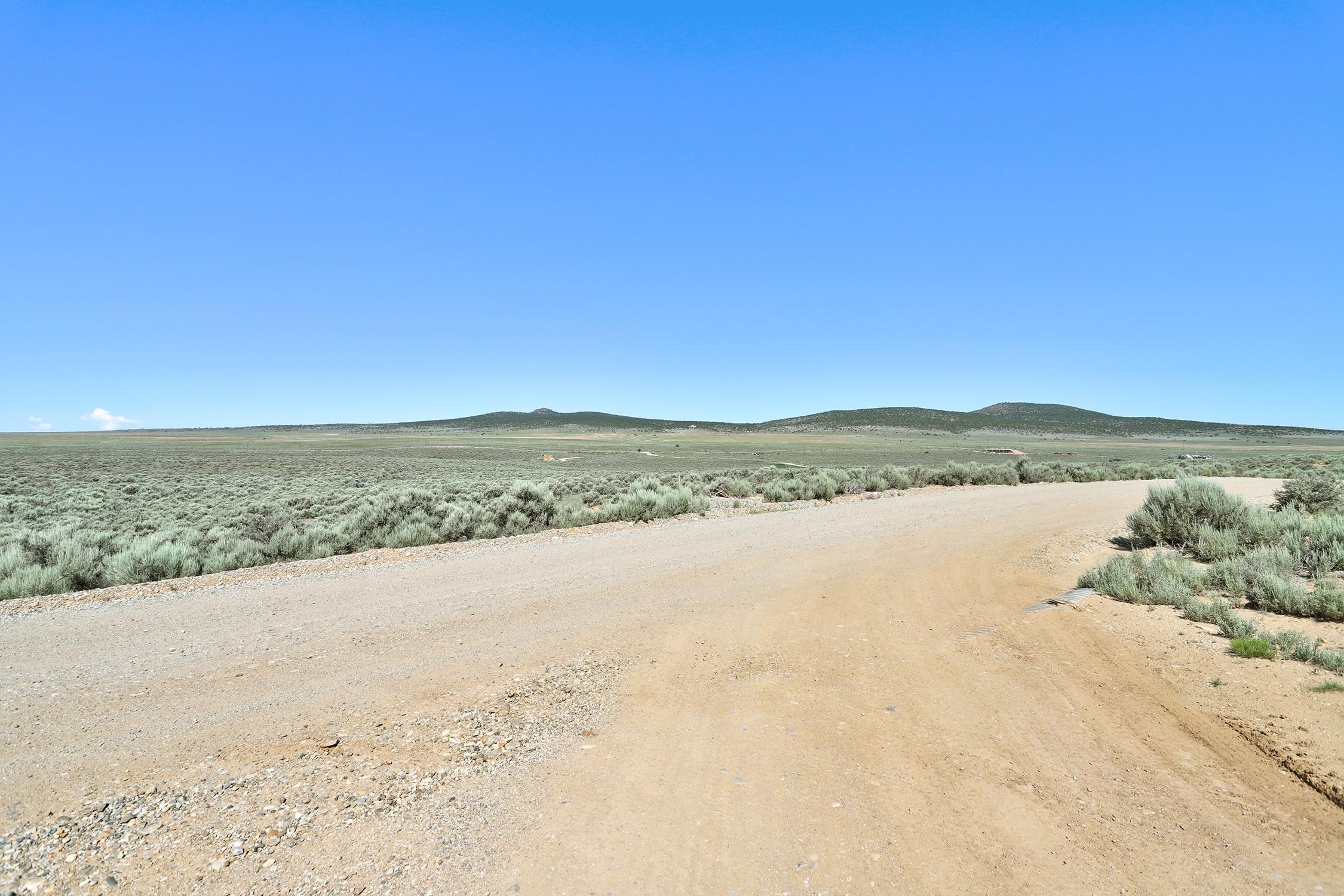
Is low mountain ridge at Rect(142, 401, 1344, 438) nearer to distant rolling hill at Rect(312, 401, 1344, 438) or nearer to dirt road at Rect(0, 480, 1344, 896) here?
distant rolling hill at Rect(312, 401, 1344, 438)

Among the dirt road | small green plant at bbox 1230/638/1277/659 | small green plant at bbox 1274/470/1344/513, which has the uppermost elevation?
small green plant at bbox 1274/470/1344/513

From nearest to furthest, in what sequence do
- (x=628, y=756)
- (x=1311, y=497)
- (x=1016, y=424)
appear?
1. (x=628, y=756)
2. (x=1311, y=497)
3. (x=1016, y=424)

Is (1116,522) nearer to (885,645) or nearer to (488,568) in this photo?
(885,645)

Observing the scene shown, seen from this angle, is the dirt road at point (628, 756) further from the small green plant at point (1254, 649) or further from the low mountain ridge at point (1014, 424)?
the low mountain ridge at point (1014, 424)

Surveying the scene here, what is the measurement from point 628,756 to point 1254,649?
17.9ft

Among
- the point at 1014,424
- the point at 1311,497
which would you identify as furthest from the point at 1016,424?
the point at 1311,497

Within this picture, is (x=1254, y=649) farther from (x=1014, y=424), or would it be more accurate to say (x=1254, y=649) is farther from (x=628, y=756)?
(x=1014, y=424)

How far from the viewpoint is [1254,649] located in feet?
17.7

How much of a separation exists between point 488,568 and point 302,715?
5229 mm

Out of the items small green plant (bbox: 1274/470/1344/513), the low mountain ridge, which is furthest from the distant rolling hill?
small green plant (bbox: 1274/470/1344/513)

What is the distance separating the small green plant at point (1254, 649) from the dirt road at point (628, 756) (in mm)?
856

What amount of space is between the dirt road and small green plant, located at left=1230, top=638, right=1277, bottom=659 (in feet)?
2.81

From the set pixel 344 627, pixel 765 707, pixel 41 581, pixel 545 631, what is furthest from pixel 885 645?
pixel 41 581

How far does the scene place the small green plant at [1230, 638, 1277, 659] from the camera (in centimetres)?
540
